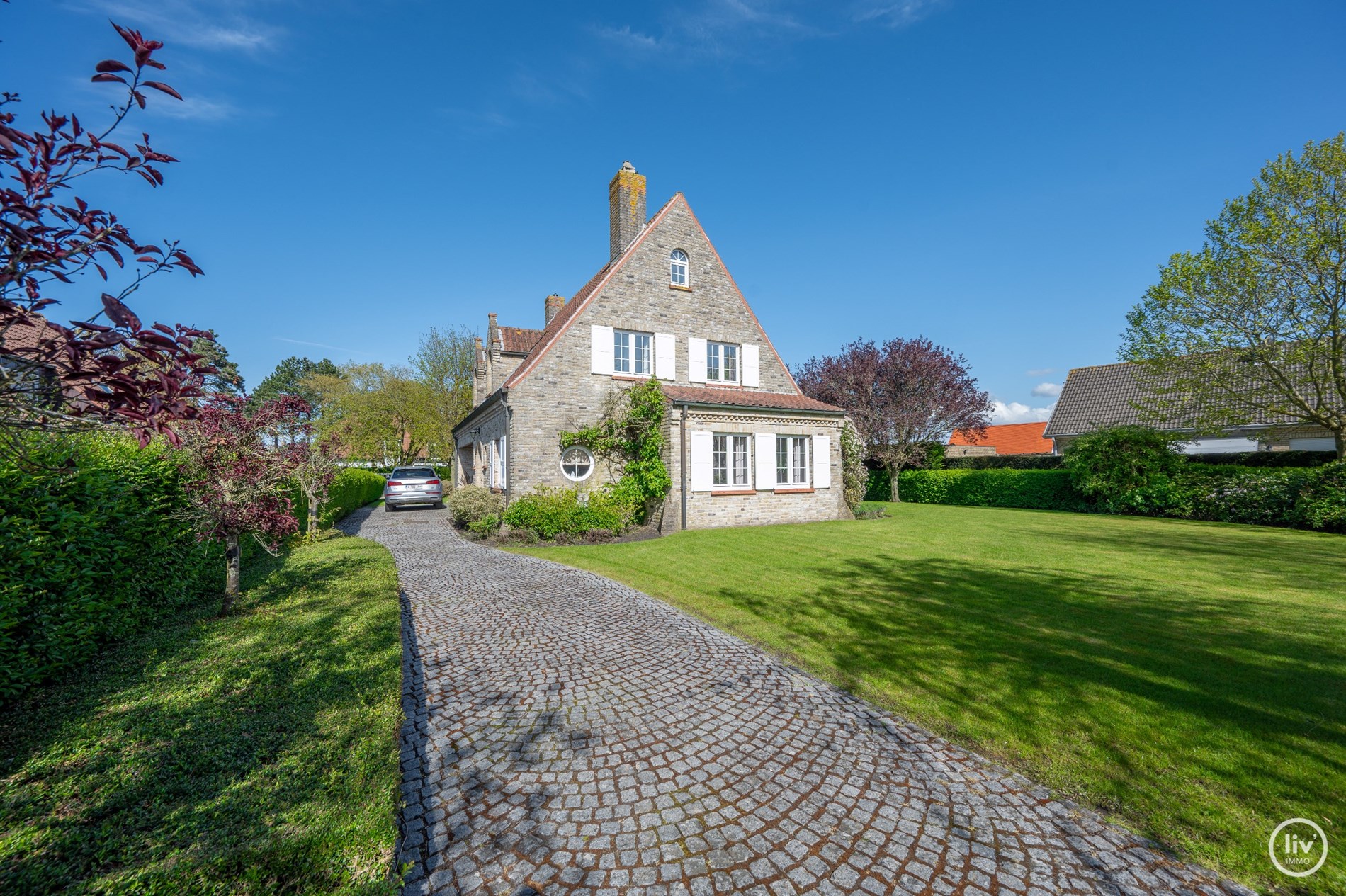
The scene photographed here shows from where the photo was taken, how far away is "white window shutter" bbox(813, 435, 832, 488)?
55.1 ft

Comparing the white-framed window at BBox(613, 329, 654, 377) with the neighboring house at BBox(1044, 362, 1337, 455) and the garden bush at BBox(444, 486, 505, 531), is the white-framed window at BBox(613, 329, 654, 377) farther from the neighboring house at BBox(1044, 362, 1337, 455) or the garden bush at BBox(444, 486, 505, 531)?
the neighboring house at BBox(1044, 362, 1337, 455)

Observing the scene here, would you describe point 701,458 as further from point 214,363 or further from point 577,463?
point 214,363

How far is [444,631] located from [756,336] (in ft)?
48.6

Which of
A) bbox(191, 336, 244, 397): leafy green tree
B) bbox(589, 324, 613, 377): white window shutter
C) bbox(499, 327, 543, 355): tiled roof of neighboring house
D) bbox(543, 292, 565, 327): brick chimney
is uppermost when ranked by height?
bbox(543, 292, 565, 327): brick chimney

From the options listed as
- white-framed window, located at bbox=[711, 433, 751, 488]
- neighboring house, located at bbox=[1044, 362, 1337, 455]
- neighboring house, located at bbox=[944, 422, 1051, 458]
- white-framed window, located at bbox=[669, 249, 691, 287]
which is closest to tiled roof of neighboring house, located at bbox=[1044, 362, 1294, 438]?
neighboring house, located at bbox=[1044, 362, 1337, 455]

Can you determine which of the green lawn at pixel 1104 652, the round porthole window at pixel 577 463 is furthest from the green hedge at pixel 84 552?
the round porthole window at pixel 577 463

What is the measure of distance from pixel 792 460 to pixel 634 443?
5054 mm

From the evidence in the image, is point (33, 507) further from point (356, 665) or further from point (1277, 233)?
point (1277, 233)

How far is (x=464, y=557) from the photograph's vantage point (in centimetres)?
1112

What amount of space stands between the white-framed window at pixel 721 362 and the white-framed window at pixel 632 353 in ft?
6.85

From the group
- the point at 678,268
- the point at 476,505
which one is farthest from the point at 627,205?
the point at 476,505

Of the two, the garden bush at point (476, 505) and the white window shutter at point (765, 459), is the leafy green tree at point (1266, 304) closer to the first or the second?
the white window shutter at point (765, 459)

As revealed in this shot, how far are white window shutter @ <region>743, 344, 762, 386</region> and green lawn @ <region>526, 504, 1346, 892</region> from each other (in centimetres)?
780

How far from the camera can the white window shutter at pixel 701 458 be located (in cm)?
1465
